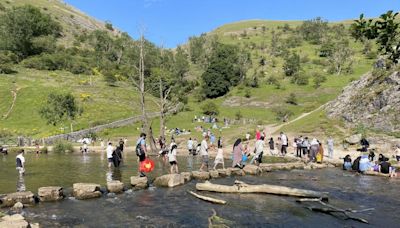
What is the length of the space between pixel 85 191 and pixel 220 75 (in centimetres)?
8132

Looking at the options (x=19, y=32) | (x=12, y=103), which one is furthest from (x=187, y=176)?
(x=19, y=32)

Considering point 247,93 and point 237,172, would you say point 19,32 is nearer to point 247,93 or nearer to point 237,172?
point 247,93

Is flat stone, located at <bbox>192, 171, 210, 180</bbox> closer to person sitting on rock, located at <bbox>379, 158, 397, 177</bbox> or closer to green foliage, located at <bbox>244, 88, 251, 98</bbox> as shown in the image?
person sitting on rock, located at <bbox>379, 158, 397, 177</bbox>

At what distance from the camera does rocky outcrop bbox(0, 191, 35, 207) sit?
16.2 meters

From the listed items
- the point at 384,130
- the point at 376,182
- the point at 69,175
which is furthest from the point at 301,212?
the point at 384,130

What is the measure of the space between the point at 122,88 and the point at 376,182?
3454 inches

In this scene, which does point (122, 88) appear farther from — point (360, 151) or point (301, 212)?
point (301, 212)

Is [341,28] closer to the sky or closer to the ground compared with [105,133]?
closer to the sky

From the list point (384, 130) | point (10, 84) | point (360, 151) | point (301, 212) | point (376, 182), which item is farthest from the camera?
point (10, 84)

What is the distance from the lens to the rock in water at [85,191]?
58.5ft

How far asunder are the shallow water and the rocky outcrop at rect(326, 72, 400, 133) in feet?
70.4

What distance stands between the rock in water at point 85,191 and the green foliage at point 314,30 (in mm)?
135378

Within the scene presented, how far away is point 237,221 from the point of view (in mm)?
14211

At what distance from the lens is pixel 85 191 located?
1792cm
